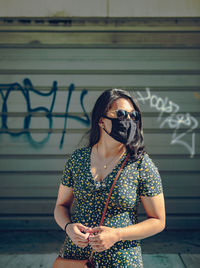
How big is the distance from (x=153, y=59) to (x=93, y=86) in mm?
1004

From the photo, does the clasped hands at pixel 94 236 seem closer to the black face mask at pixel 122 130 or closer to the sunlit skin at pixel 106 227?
the sunlit skin at pixel 106 227

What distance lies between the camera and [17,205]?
4.78 m

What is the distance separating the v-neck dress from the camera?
175 centimetres

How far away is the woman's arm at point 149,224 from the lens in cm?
170

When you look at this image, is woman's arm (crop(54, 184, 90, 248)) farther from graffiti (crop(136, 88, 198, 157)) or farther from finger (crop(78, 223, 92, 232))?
graffiti (crop(136, 88, 198, 157))

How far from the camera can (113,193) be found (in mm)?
1738

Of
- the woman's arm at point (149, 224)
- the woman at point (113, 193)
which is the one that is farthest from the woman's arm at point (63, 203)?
the woman's arm at point (149, 224)

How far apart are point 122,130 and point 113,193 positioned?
0.40 m
